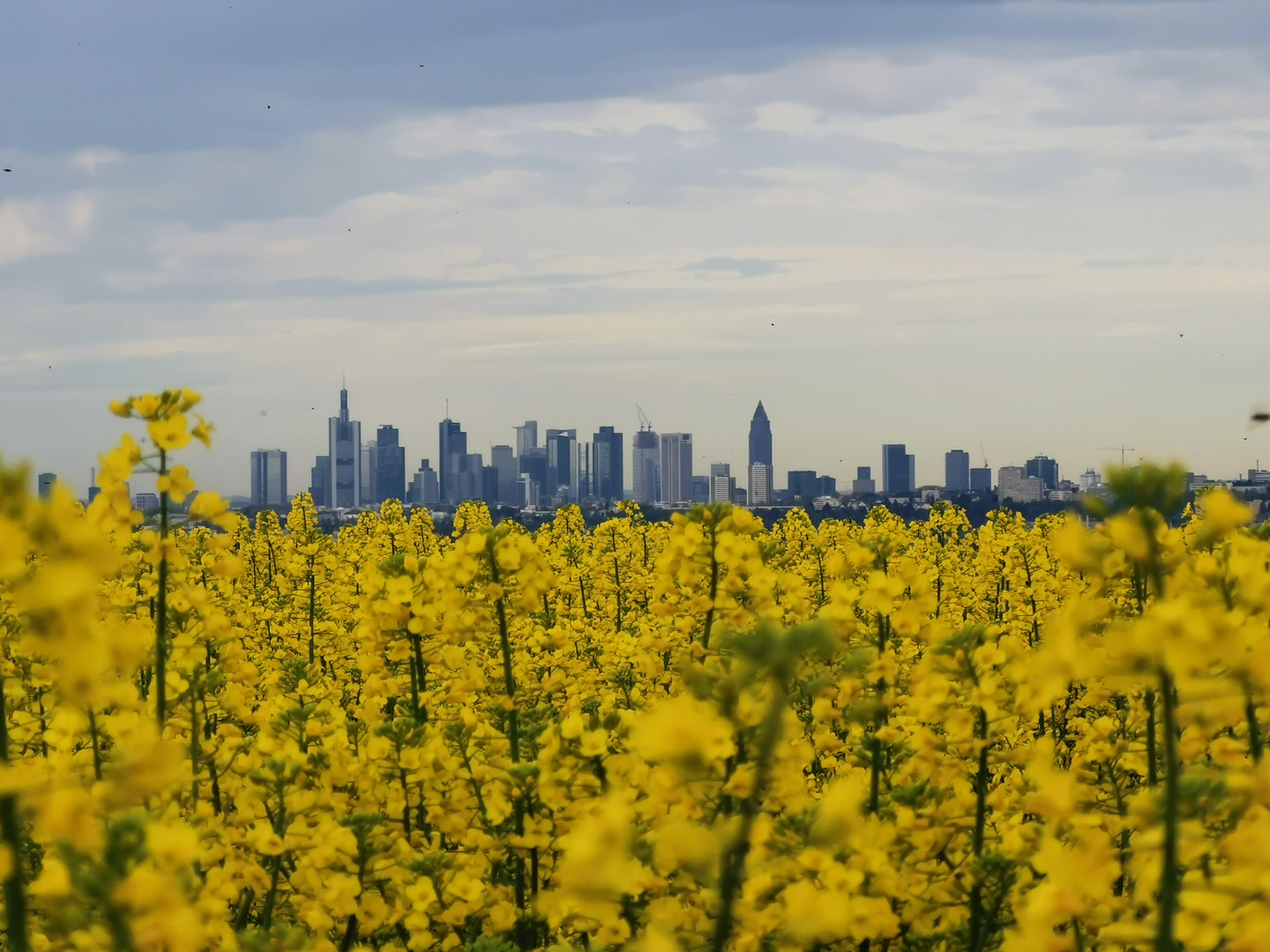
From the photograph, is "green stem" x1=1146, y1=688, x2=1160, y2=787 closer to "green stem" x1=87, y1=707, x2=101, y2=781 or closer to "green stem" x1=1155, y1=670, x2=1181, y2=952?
"green stem" x1=1155, y1=670, x2=1181, y2=952

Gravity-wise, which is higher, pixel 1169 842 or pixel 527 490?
pixel 527 490

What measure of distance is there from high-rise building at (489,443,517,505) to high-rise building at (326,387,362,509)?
1228 cm

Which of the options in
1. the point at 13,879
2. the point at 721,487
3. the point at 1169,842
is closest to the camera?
the point at 13,879

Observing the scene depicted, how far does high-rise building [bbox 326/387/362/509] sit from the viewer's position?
9525 centimetres

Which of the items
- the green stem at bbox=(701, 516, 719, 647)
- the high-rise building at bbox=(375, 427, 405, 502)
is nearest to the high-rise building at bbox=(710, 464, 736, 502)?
the green stem at bbox=(701, 516, 719, 647)

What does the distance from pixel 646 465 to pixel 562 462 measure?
8990 millimetres

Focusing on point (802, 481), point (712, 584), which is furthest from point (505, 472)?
point (712, 584)

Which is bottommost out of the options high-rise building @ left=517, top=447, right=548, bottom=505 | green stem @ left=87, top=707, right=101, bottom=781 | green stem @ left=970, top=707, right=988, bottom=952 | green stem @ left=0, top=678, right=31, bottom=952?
green stem @ left=970, top=707, right=988, bottom=952

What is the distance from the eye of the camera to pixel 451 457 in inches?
4134

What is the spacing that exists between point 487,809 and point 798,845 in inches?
75.2

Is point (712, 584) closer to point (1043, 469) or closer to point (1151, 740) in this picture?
point (1151, 740)

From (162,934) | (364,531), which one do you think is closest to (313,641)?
(162,934)

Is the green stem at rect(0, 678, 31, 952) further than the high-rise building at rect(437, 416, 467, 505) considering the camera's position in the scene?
No

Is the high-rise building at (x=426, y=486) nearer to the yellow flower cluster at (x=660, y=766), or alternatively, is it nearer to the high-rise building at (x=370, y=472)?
the high-rise building at (x=370, y=472)
